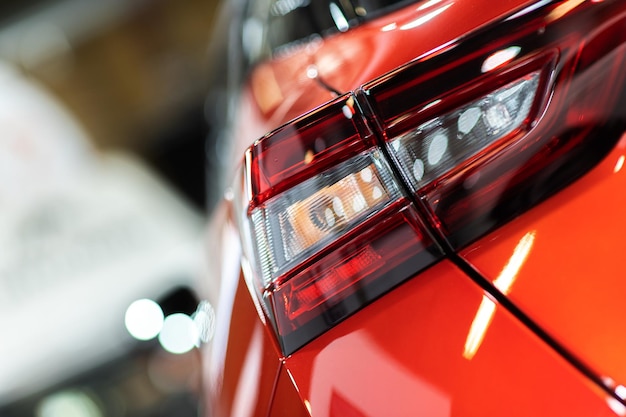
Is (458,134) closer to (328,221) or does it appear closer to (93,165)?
(328,221)

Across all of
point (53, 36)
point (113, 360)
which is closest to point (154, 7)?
point (53, 36)

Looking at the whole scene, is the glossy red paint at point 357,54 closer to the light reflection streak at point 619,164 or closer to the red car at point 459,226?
the red car at point 459,226

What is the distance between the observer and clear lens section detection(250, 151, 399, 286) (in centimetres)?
63

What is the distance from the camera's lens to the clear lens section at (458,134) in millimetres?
597

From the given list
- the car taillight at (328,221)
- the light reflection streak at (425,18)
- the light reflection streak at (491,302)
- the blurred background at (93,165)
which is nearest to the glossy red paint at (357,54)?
the light reflection streak at (425,18)

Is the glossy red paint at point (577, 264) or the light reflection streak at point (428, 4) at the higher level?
the light reflection streak at point (428, 4)

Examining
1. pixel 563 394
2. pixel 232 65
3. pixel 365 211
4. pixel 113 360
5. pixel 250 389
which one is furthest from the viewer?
pixel 113 360

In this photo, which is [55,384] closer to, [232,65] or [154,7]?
[232,65]

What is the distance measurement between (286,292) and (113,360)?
72.1 inches

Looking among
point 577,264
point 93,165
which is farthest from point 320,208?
point 93,165

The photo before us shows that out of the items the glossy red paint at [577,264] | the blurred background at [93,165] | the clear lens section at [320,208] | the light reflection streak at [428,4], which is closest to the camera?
the glossy red paint at [577,264]

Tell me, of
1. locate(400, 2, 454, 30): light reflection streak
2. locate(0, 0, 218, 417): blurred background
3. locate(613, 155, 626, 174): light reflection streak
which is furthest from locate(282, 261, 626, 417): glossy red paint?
locate(0, 0, 218, 417): blurred background

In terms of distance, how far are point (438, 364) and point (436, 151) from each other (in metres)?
0.21

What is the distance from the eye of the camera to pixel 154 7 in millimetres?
2842
